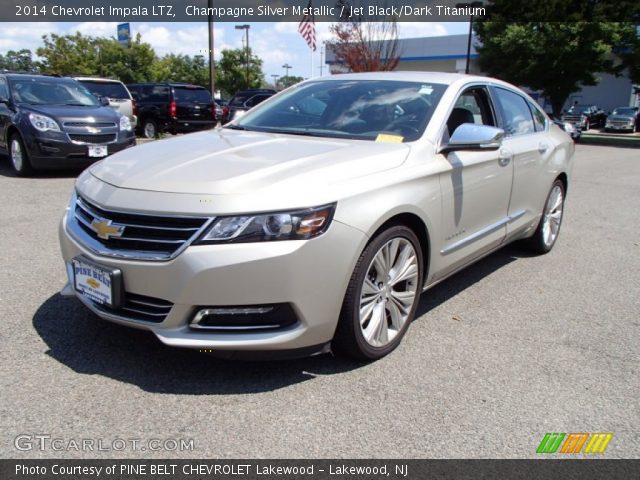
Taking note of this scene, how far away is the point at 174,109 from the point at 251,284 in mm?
14679

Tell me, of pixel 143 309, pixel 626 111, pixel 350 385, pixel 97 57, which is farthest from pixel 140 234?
pixel 97 57

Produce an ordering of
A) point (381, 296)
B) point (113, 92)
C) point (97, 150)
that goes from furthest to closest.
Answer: point (113, 92)
point (97, 150)
point (381, 296)

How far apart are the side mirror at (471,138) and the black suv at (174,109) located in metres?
13.9

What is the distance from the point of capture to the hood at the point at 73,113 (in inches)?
342

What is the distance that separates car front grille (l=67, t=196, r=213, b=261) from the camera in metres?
2.58

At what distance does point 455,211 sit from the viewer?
363 centimetres

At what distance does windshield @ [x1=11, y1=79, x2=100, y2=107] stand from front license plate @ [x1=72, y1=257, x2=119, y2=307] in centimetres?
742

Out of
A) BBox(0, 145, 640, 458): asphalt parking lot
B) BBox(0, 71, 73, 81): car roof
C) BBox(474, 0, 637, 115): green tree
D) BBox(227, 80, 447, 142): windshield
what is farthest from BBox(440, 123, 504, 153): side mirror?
BBox(474, 0, 637, 115): green tree

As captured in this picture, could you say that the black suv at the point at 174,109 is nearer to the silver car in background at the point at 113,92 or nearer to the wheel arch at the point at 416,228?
the silver car in background at the point at 113,92

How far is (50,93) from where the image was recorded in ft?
31.3

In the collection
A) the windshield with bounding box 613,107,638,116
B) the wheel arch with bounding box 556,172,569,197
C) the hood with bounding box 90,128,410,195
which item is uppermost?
the hood with bounding box 90,128,410,195

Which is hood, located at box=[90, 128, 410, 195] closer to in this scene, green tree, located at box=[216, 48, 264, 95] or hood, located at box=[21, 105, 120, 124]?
hood, located at box=[21, 105, 120, 124]

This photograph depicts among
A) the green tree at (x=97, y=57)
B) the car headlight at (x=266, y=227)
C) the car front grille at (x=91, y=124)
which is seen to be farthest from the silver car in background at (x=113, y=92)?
the green tree at (x=97, y=57)

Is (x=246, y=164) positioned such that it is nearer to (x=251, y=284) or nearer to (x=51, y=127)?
(x=251, y=284)
